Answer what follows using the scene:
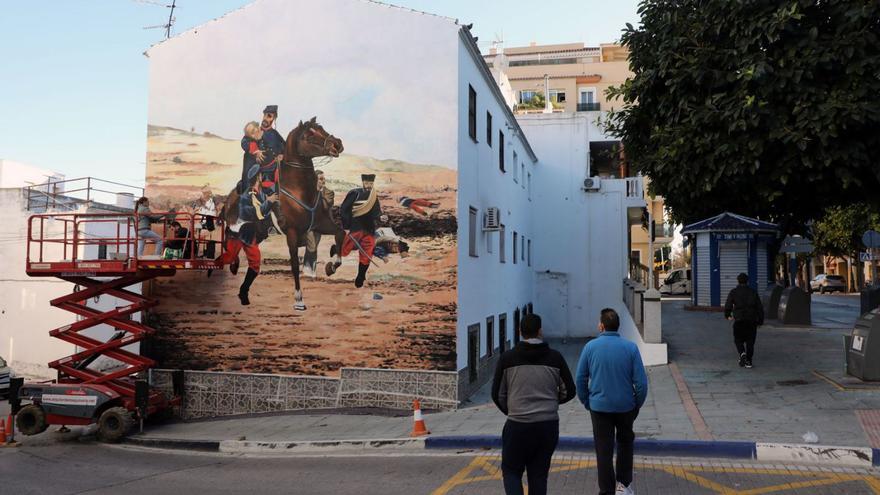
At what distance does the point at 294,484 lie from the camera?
8.50 m

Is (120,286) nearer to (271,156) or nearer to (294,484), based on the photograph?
(271,156)

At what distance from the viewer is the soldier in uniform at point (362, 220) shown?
14.9 meters

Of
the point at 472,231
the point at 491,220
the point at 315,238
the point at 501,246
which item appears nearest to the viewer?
the point at 315,238

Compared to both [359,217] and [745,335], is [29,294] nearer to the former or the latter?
[359,217]

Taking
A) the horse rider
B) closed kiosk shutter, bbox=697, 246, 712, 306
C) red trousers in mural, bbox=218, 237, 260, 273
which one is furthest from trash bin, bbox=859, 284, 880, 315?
red trousers in mural, bbox=218, 237, 260, 273

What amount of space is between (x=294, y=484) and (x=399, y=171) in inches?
316

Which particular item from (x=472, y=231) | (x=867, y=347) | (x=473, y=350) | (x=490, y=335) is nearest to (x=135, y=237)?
(x=472, y=231)

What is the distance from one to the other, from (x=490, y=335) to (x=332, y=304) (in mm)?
5320

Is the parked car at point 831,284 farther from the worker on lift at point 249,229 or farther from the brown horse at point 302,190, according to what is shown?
the worker on lift at point 249,229

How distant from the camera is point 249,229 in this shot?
15.7 metres

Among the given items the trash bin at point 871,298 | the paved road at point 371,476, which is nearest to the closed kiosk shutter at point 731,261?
the trash bin at point 871,298

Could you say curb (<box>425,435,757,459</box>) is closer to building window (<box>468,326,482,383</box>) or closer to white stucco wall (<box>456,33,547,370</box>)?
white stucco wall (<box>456,33,547,370</box>)

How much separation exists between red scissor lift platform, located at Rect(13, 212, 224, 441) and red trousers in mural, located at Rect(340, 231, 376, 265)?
2.78 m

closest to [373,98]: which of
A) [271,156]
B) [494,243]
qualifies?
[271,156]
